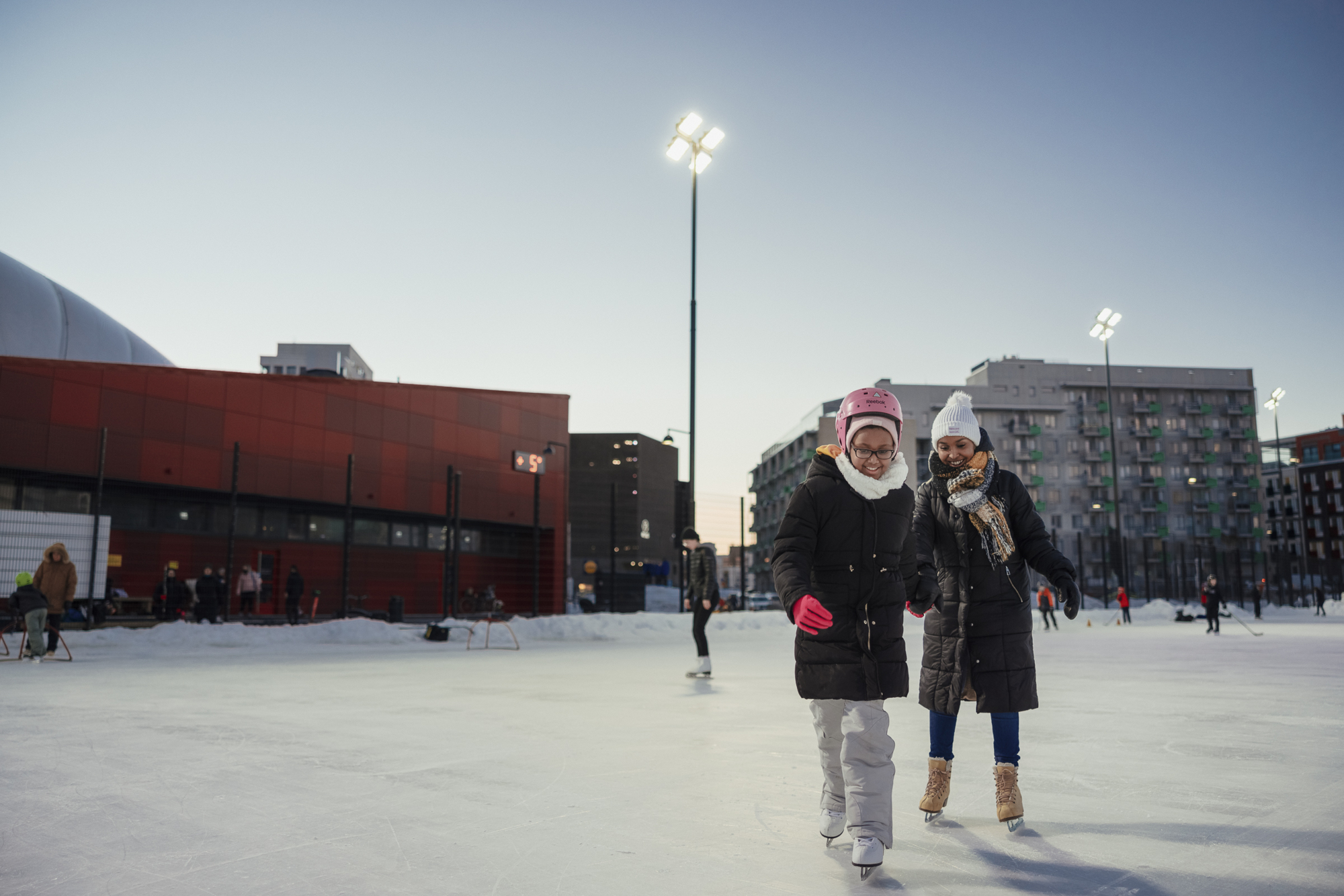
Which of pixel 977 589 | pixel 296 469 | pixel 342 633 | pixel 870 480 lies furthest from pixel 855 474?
pixel 296 469

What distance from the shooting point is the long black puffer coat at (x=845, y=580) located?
3.17m

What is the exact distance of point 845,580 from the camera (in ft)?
10.7

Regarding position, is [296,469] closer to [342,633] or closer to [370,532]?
[370,532]

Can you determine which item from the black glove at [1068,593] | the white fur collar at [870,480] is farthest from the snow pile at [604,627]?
the white fur collar at [870,480]

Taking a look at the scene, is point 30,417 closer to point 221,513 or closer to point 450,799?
point 221,513

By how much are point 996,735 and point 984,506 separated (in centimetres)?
97

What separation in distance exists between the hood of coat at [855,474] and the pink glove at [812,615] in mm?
468

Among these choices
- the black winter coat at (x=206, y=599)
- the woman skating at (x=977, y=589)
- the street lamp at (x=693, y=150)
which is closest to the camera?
the woman skating at (x=977, y=589)

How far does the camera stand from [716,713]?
7051 mm

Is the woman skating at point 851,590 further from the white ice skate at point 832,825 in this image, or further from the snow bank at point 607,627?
the snow bank at point 607,627

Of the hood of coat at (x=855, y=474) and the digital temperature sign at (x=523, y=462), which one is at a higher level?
the digital temperature sign at (x=523, y=462)

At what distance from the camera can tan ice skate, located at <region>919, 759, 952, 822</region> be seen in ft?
12.0

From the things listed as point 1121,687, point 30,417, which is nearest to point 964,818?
point 1121,687

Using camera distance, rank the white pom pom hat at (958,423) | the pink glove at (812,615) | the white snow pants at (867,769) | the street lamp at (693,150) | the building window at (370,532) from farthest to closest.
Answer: the building window at (370,532) < the street lamp at (693,150) < the white pom pom hat at (958,423) < the pink glove at (812,615) < the white snow pants at (867,769)
